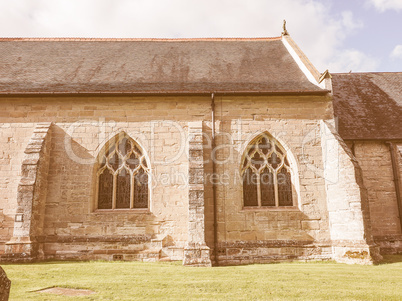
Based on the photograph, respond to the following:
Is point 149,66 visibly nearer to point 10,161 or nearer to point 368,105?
point 10,161

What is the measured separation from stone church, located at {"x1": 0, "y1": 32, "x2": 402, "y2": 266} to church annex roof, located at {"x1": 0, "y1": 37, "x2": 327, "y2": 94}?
0.12 meters

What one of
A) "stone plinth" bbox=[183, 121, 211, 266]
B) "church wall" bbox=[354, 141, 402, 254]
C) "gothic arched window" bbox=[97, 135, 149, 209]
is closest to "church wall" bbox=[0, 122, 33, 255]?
"gothic arched window" bbox=[97, 135, 149, 209]

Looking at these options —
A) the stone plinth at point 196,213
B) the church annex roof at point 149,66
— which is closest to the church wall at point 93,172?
the church annex roof at point 149,66

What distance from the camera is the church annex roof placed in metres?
11.3

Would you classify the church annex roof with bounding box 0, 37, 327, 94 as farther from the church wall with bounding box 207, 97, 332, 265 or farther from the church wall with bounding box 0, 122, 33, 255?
the church wall with bounding box 0, 122, 33, 255

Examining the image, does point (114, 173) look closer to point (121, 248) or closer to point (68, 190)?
point (68, 190)

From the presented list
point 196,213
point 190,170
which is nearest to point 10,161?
point 190,170

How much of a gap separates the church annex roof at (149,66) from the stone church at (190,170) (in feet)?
0.40

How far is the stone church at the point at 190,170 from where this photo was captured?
9664 millimetres

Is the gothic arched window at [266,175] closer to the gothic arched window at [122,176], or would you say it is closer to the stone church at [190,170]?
the stone church at [190,170]

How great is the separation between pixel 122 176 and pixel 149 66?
522 centimetres

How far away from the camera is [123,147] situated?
1094cm

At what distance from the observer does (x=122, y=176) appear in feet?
35.3

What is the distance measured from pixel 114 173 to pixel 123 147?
38.3 inches
